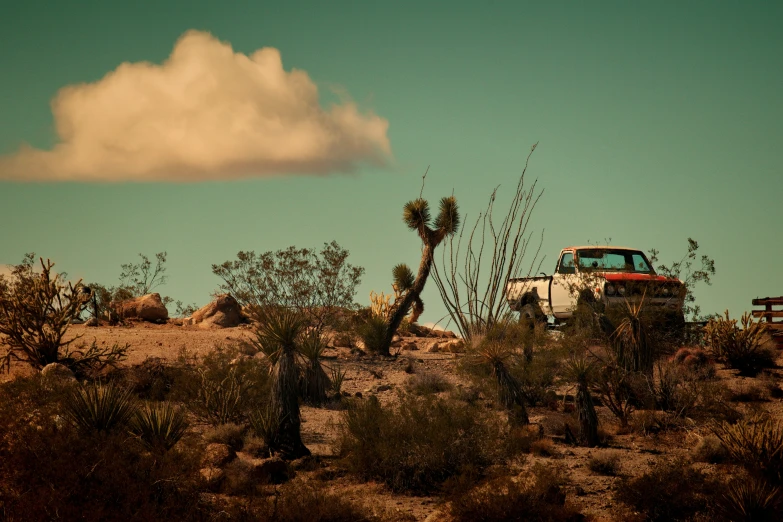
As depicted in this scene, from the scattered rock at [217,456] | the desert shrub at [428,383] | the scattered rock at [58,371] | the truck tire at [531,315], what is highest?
the truck tire at [531,315]

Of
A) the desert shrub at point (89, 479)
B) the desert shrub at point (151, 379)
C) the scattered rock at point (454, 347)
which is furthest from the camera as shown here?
the scattered rock at point (454, 347)

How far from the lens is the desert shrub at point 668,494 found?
384 inches

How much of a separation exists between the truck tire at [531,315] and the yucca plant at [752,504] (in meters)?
12.6

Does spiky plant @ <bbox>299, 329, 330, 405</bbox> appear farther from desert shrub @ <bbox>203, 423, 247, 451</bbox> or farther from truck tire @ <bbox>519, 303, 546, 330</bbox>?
truck tire @ <bbox>519, 303, 546, 330</bbox>

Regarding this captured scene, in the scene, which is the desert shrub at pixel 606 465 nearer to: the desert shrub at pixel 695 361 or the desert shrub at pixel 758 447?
the desert shrub at pixel 758 447

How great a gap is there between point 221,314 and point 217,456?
55.0ft

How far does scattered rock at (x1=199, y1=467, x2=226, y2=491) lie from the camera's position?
1059cm

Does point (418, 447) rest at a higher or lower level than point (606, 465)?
higher

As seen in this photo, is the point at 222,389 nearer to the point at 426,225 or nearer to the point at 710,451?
the point at 710,451

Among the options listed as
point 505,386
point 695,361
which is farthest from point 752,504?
point 695,361

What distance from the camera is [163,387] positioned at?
17.2 meters

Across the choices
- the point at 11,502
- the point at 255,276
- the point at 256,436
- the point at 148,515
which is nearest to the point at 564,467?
the point at 256,436

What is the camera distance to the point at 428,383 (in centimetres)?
1870

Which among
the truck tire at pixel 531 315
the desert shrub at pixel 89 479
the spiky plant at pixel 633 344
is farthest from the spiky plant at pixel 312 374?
the truck tire at pixel 531 315
